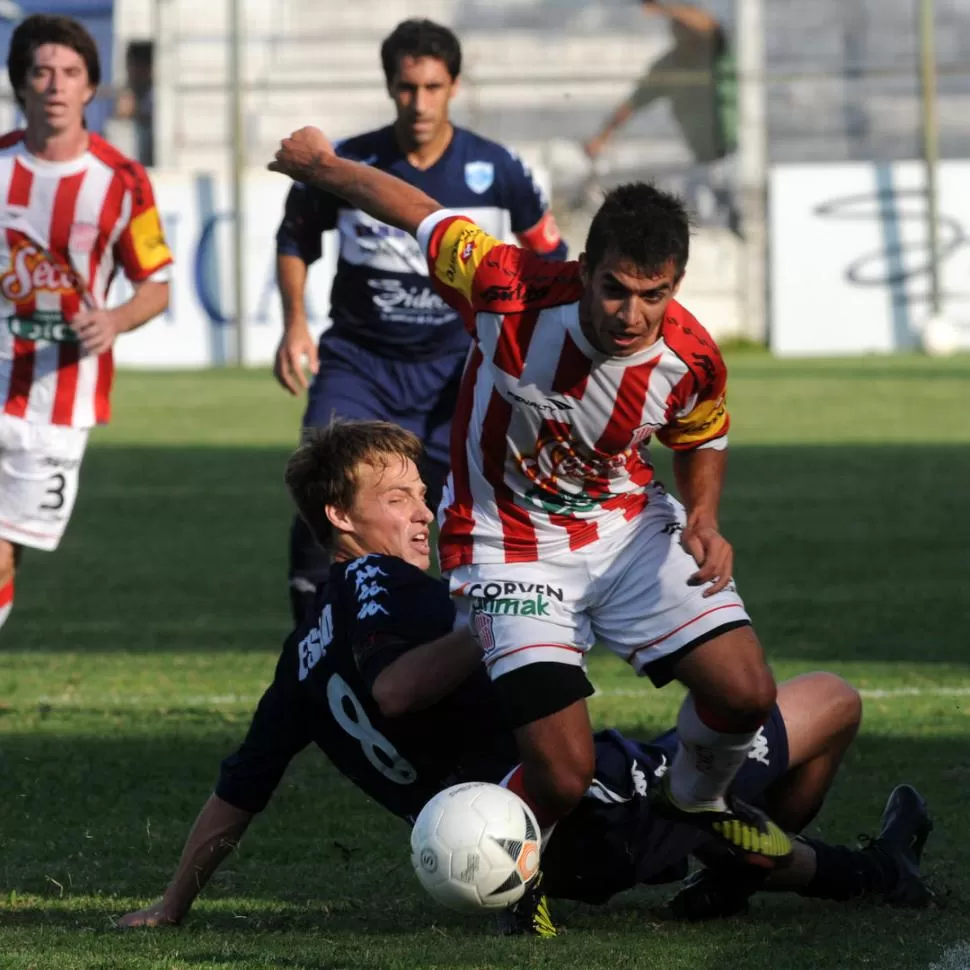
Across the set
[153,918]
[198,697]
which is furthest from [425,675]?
[198,697]

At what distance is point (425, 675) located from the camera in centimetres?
388

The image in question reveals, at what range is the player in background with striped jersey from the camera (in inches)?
271

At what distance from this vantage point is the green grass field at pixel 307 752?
3883mm

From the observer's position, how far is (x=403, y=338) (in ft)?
22.9

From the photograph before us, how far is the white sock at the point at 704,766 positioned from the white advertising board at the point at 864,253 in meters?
22.9

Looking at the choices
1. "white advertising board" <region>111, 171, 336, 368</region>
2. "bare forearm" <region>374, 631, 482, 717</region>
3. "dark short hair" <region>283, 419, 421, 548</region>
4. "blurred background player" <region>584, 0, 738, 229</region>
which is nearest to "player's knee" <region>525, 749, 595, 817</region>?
"bare forearm" <region>374, 631, 482, 717</region>

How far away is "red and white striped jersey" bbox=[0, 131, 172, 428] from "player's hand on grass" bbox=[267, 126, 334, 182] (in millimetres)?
2436

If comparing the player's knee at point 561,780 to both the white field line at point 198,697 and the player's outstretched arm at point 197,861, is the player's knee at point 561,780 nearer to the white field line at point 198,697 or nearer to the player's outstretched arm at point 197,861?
the player's outstretched arm at point 197,861

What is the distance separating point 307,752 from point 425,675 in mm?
2222

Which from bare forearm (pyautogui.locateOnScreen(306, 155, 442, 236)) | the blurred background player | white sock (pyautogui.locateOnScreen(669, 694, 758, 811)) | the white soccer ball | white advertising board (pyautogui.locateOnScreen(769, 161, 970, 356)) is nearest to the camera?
white sock (pyautogui.locateOnScreen(669, 694, 758, 811))

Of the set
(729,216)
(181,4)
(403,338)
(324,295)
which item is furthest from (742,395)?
(181,4)

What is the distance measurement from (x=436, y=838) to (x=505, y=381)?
3.13ft

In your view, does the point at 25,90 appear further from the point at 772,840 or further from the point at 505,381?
the point at 772,840

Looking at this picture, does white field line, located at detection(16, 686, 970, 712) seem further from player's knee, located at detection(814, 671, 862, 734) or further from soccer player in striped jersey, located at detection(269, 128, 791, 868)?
soccer player in striped jersey, located at detection(269, 128, 791, 868)
